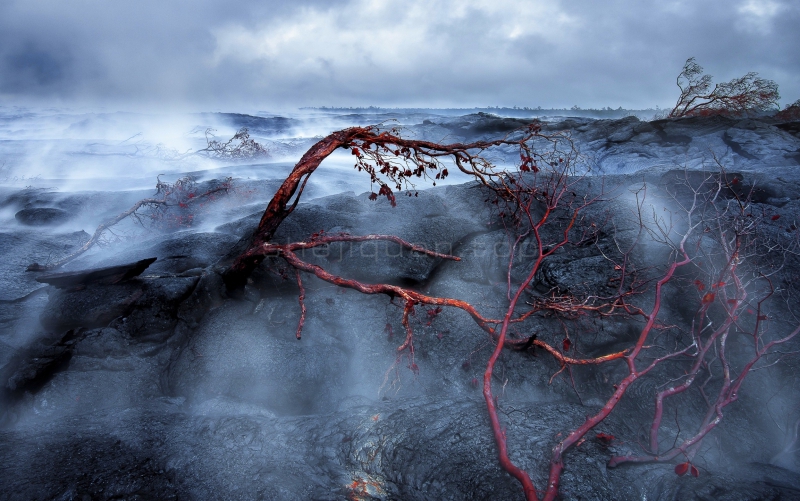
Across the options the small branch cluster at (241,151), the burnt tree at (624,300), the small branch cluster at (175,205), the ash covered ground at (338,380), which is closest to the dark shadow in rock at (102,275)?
the ash covered ground at (338,380)

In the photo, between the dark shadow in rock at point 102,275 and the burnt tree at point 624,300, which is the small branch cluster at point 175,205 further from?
the burnt tree at point 624,300

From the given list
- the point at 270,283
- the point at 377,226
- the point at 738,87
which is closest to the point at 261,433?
the point at 270,283

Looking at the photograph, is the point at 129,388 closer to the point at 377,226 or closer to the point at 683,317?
the point at 377,226

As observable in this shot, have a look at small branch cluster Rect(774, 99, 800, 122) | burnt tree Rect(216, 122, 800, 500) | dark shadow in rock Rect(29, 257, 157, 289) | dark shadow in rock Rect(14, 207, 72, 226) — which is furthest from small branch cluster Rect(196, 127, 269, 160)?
small branch cluster Rect(774, 99, 800, 122)

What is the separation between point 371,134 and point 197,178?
11.5 meters

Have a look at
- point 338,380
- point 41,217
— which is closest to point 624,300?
point 338,380

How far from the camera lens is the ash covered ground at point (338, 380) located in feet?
9.32

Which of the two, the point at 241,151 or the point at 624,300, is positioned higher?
the point at 241,151

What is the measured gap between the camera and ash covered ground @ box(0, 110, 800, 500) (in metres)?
2.84

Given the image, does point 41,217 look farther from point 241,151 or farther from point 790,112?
point 790,112

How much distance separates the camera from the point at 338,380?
4375 mm

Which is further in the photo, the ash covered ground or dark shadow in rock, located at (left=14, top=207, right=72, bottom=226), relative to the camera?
dark shadow in rock, located at (left=14, top=207, right=72, bottom=226)

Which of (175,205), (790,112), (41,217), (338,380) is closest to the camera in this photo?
(338,380)

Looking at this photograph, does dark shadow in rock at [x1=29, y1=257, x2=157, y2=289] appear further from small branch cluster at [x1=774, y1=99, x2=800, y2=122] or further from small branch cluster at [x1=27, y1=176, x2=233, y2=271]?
small branch cluster at [x1=774, y1=99, x2=800, y2=122]
